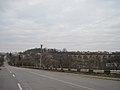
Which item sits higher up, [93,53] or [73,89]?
[93,53]

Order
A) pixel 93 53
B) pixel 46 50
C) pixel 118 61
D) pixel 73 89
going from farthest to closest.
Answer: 1. pixel 46 50
2. pixel 93 53
3. pixel 118 61
4. pixel 73 89

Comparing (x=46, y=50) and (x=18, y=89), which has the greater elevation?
(x=46, y=50)

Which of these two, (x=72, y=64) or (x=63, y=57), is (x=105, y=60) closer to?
(x=72, y=64)

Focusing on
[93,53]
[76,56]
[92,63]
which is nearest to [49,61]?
[76,56]

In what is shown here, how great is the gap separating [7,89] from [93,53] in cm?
8274

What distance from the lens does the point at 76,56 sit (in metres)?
98.4

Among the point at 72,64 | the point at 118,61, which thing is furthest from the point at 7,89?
the point at 72,64

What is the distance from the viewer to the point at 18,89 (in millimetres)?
16969

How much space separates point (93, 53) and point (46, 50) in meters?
45.7

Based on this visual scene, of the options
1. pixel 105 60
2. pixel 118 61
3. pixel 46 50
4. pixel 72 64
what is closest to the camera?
pixel 118 61

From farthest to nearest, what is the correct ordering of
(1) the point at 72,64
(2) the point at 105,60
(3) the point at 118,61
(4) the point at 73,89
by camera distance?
(1) the point at 72,64 < (2) the point at 105,60 < (3) the point at 118,61 < (4) the point at 73,89

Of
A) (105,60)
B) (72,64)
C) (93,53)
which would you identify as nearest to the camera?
(105,60)

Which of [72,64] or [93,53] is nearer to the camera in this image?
[72,64]

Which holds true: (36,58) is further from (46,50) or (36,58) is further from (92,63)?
(92,63)
